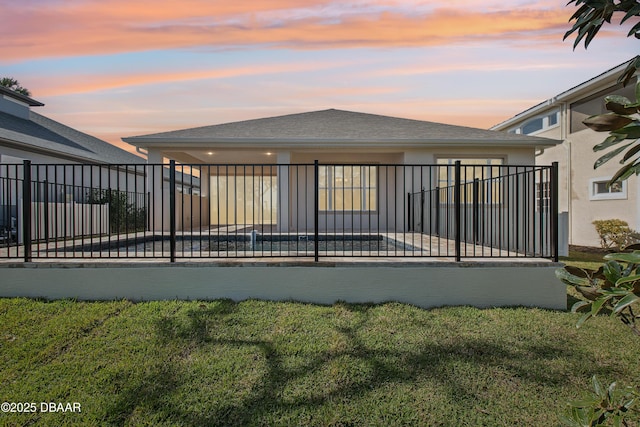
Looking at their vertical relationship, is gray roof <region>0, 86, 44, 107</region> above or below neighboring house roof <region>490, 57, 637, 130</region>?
above

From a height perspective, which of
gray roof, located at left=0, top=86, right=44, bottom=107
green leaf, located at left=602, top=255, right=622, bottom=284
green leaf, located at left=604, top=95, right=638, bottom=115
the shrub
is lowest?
the shrub

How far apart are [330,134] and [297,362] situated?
24.0ft

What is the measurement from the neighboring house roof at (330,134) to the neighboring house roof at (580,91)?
2952 mm

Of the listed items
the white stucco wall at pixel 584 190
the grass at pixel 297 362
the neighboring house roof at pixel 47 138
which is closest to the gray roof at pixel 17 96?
the neighboring house roof at pixel 47 138

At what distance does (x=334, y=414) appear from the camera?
264 centimetres

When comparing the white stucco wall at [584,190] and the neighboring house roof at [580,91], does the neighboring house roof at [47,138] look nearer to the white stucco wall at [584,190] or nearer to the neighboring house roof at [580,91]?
the neighboring house roof at [580,91]

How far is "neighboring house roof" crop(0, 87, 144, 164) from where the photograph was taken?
967cm

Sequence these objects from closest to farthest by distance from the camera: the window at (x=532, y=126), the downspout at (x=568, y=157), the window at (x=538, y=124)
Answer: the downspout at (x=568, y=157) → the window at (x=538, y=124) → the window at (x=532, y=126)

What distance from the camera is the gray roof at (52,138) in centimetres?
973

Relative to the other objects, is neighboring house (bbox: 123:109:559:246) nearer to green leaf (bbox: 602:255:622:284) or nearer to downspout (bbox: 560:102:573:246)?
downspout (bbox: 560:102:573:246)

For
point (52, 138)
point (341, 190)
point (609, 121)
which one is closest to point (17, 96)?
point (52, 138)

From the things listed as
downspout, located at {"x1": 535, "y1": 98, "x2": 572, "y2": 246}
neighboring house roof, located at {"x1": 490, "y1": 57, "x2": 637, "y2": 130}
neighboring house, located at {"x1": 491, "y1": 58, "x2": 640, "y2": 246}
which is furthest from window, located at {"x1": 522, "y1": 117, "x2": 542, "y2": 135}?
downspout, located at {"x1": 535, "y1": 98, "x2": 572, "y2": 246}

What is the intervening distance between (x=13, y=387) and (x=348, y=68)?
8.53 meters

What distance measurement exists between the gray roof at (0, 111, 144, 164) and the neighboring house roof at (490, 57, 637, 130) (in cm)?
1485
